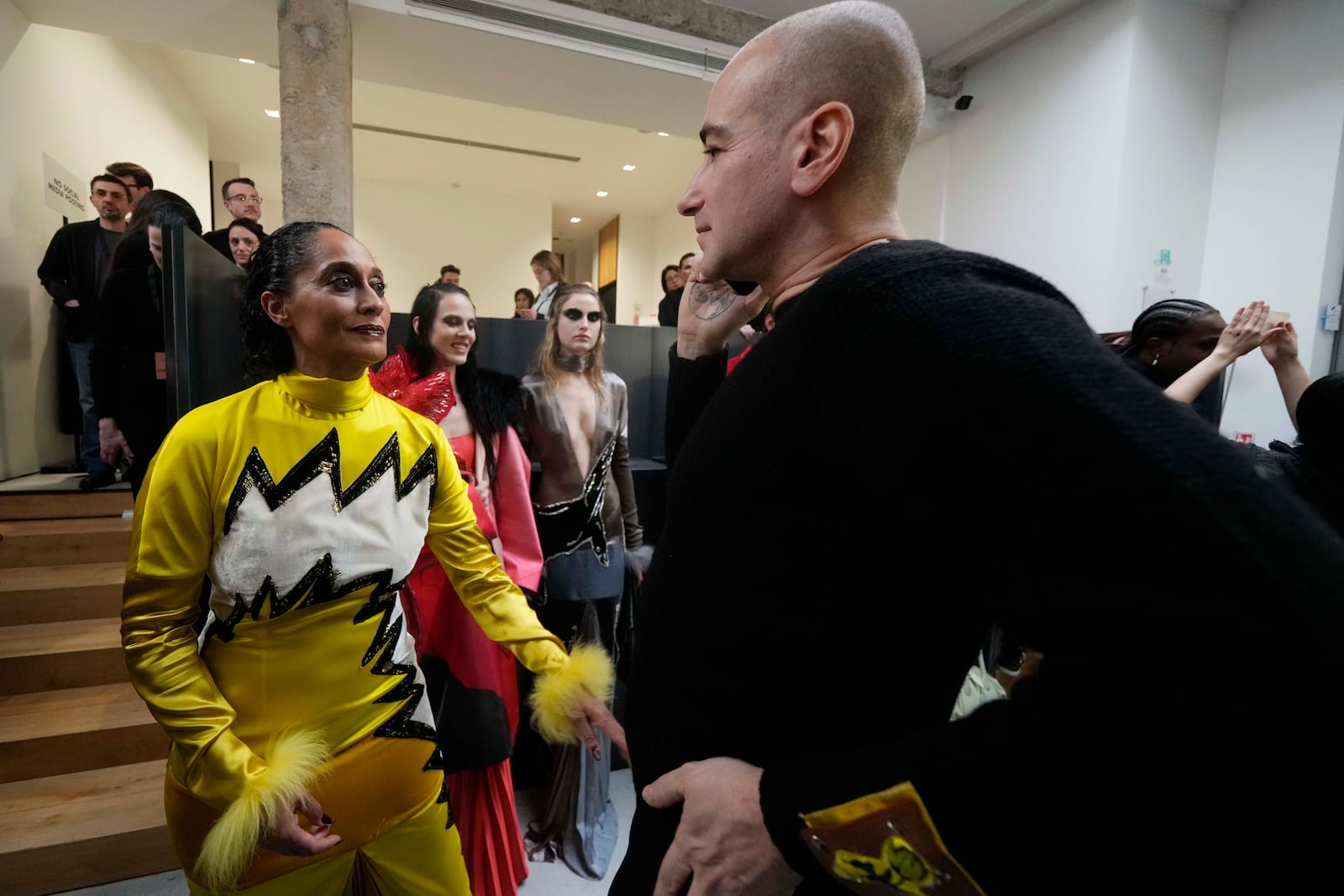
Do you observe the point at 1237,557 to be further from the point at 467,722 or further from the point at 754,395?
the point at 467,722

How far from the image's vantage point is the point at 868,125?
661 millimetres

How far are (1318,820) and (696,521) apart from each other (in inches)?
18.1

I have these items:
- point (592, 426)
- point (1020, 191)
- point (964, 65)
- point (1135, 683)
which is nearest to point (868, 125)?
point (1135, 683)

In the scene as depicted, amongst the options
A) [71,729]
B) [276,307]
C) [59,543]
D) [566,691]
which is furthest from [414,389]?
[59,543]

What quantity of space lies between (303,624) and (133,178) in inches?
171

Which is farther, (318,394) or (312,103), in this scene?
(312,103)

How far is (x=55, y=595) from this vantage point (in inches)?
107

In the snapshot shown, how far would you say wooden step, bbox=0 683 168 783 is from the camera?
7.48ft

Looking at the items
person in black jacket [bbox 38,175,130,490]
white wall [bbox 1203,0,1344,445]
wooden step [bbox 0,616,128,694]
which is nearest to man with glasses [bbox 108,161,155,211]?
person in black jacket [bbox 38,175,130,490]

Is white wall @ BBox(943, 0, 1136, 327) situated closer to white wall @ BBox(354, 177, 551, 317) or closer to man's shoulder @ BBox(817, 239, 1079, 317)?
man's shoulder @ BBox(817, 239, 1079, 317)

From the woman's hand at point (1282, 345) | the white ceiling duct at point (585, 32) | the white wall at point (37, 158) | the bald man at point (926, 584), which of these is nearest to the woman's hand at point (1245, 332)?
the woman's hand at point (1282, 345)

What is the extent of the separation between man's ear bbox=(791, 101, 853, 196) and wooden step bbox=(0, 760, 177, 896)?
2.82m

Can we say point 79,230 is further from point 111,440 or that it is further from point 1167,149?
point 1167,149

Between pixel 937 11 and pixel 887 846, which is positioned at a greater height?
pixel 937 11
